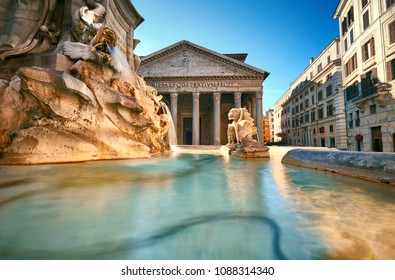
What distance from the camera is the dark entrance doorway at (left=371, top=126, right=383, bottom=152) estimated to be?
14.1m

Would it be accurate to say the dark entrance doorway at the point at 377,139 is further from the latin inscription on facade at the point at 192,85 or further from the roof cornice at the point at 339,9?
the latin inscription on facade at the point at 192,85

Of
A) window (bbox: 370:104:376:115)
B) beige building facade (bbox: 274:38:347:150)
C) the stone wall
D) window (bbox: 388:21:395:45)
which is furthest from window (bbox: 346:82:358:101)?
the stone wall

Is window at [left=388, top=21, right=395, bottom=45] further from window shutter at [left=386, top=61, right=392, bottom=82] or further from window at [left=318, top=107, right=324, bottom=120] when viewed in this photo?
window at [left=318, top=107, right=324, bottom=120]

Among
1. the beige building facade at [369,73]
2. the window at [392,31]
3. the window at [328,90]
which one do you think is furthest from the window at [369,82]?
the window at [328,90]

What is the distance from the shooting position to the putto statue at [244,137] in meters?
6.40

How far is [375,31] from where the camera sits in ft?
46.4

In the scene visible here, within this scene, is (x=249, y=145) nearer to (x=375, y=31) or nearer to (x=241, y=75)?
(x=375, y=31)

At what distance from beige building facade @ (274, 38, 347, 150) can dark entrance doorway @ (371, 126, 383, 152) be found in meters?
8.15

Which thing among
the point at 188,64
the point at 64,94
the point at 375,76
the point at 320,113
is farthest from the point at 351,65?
the point at 64,94

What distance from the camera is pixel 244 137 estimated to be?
24.2 feet

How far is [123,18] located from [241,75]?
19301 mm

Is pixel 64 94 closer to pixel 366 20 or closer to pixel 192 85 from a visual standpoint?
pixel 366 20
